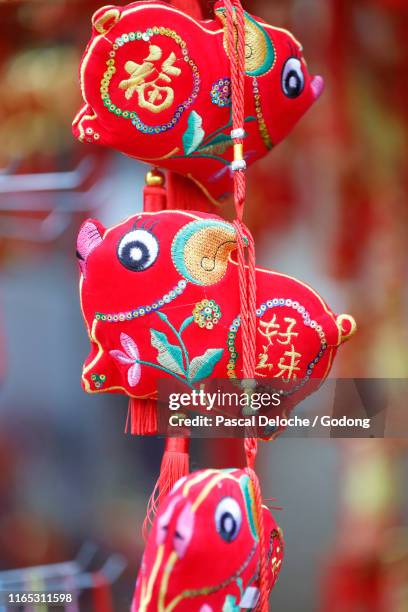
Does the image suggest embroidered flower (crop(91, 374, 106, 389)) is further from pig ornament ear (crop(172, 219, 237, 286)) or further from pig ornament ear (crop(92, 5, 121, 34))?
pig ornament ear (crop(92, 5, 121, 34))

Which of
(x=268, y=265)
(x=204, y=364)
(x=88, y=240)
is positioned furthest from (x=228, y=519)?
(x=268, y=265)

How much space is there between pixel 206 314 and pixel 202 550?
18cm

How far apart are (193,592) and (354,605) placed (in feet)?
1.57

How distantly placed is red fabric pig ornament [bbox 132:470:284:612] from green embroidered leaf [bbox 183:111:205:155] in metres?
0.27

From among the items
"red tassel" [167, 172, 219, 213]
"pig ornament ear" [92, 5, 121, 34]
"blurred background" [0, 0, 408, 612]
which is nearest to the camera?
"pig ornament ear" [92, 5, 121, 34]

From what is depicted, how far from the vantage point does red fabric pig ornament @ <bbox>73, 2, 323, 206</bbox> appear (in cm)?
61

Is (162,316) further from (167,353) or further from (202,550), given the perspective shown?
(202,550)

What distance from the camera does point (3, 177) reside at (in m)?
0.97

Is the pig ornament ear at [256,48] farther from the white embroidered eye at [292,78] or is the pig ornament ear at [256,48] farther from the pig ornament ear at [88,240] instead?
the pig ornament ear at [88,240]


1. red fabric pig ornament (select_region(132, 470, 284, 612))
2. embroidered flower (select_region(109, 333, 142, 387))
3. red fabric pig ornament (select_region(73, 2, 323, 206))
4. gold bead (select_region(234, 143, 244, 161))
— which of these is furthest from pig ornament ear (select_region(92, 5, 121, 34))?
red fabric pig ornament (select_region(132, 470, 284, 612))

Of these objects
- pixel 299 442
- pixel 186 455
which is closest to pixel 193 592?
pixel 186 455

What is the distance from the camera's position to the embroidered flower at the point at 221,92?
64cm

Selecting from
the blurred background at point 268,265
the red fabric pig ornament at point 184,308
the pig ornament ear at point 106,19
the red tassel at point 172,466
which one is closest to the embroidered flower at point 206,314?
the red fabric pig ornament at point 184,308

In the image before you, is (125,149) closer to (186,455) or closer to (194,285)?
(194,285)
